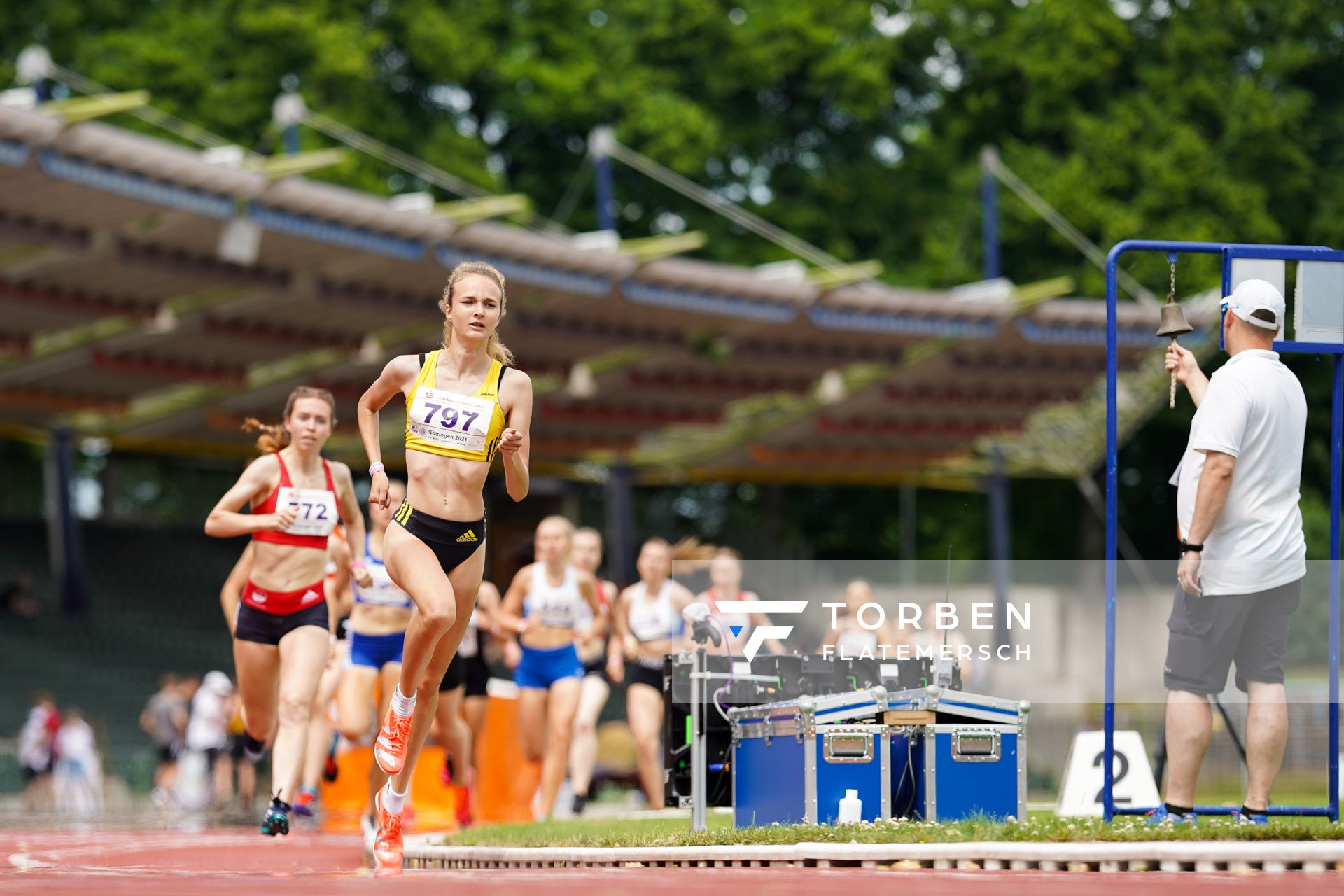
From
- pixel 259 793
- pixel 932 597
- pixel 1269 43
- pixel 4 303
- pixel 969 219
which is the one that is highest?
pixel 1269 43

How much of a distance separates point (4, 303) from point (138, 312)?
2.47 m

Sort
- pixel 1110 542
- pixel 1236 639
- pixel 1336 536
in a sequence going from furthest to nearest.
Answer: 1. pixel 1336 536
2. pixel 1110 542
3. pixel 1236 639

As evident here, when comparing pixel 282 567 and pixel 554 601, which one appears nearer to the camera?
pixel 282 567

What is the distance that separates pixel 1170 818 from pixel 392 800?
10.8 feet

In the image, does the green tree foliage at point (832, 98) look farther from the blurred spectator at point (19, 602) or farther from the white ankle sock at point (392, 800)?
the white ankle sock at point (392, 800)

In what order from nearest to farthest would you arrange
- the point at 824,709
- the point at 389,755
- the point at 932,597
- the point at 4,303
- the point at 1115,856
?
the point at 1115,856, the point at 389,755, the point at 824,709, the point at 932,597, the point at 4,303

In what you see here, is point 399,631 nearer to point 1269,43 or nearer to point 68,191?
point 68,191

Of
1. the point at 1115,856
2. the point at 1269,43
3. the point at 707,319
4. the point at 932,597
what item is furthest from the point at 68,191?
the point at 1269,43

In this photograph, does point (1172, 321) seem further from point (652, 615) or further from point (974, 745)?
point (652, 615)

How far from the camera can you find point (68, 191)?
2678cm

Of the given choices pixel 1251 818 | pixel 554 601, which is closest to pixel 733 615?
pixel 1251 818

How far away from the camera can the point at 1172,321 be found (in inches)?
387

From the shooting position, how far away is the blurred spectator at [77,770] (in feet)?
86.4

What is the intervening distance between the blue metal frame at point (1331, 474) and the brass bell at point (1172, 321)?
8.9 inches
